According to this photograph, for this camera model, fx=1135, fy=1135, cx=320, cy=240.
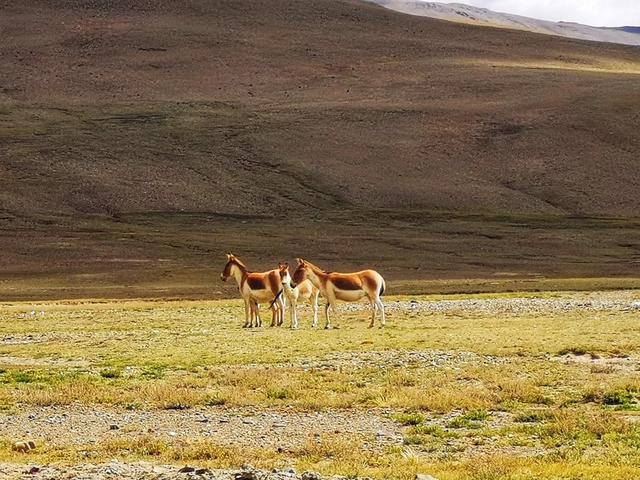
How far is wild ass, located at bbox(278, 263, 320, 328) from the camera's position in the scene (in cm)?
3562

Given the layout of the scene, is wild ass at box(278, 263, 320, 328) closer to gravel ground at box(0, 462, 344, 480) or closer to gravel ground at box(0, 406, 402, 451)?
gravel ground at box(0, 406, 402, 451)

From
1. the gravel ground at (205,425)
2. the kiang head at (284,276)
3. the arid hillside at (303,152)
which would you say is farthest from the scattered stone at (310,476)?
the arid hillside at (303,152)

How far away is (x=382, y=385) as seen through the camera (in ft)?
68.0

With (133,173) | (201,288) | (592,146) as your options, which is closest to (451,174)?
(592,146)

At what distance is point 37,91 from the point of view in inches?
6442

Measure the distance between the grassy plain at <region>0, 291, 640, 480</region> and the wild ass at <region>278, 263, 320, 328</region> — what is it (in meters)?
0.59

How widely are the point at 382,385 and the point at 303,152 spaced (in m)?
115

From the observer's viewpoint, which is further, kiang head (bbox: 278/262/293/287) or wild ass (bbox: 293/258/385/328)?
wild ass (bbox: 293/258/385/328)

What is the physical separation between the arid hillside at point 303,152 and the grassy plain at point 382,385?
3760 centimetres

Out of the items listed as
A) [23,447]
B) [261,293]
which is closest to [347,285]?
[261,293]

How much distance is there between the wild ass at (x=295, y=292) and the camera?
35.6m

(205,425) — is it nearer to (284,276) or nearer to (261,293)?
(284,276)

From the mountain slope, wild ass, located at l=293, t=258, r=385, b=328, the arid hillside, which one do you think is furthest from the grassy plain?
the mountain slope

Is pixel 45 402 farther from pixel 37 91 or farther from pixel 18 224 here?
pixel 37 91
